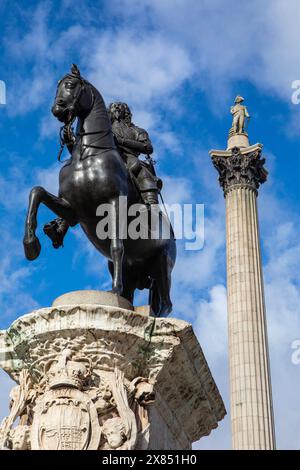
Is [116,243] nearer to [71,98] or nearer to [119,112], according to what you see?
[71,98]

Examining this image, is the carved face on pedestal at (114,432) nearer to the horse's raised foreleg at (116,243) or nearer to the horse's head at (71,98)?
the horse's raised foreleg at (116,243)

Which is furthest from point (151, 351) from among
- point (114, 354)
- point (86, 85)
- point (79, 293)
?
point (86, 85)

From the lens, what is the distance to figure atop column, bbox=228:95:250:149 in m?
29.8

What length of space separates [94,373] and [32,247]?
5.02 ft

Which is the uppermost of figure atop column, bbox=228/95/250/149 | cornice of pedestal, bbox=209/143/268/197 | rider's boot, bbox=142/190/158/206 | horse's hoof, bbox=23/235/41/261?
figure atop column, bbox=228/95/250/149

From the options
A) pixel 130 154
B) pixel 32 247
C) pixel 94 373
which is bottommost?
pixel 94 373

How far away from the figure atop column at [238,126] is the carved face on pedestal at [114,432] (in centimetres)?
2419

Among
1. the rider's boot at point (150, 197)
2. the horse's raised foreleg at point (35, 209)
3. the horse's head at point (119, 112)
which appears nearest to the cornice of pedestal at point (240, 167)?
the horse's head at point (119, 112)

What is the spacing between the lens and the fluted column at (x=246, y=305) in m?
23.2

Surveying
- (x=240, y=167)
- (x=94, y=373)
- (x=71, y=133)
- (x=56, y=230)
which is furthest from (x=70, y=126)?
(x=240, y=167)

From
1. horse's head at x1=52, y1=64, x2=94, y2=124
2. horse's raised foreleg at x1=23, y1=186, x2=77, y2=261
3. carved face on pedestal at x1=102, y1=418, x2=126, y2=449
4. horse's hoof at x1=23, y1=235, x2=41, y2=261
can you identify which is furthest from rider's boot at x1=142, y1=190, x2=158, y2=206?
carved face on pedestal at x1=102, y1=418, x2=126, y2=449

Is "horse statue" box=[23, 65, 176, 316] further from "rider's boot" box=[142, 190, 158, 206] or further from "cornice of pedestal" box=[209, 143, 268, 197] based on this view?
"cornice of pedestal" box=[209, 143, 268, 197]

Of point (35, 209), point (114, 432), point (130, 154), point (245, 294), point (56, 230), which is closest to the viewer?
point (114, 432)

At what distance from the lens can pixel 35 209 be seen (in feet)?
24.0
